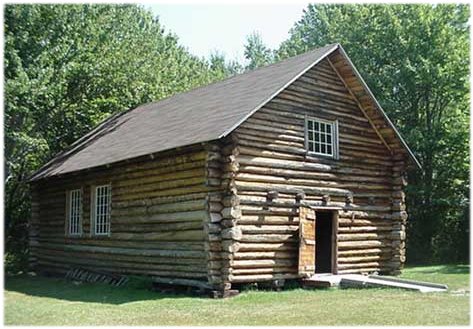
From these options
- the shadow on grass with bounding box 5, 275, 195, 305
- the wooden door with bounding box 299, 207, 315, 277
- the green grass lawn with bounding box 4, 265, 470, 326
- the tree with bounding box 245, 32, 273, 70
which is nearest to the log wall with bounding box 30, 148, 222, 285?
the shadow on grass with bounding box 5, 275, 195, 305

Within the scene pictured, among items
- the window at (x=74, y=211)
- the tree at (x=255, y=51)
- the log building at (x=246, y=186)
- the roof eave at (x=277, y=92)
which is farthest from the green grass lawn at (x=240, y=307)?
the tree at (x=255, y=51)

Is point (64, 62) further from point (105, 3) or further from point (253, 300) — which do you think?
point (253, 300)

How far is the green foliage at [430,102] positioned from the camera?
30.5 metres

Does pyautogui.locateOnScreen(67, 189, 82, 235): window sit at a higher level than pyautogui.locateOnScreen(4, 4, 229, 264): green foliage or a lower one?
lower

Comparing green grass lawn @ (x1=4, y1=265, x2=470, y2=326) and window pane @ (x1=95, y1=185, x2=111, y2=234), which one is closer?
green grass lawn @ (x1=4, y1=265, x2=470, y2=326)

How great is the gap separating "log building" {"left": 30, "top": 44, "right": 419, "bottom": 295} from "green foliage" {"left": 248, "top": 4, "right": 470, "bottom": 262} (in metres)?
11.3

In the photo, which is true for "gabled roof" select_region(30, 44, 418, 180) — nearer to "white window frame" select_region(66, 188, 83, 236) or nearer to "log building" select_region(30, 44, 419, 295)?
"log building" select_region(30, 44, 419, 295)

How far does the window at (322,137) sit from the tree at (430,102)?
12603 mm

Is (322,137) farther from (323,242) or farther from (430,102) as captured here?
(430,102)

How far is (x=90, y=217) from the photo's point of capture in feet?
66.1

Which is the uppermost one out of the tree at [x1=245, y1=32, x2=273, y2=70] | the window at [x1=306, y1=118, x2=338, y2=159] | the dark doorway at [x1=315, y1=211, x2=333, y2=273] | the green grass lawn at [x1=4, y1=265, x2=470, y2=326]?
the tree at [x1=245, y1=32, x2=273, y2=70]

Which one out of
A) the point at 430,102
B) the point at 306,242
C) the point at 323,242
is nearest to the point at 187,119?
the point at 306,242

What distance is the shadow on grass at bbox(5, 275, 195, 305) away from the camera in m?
15.3

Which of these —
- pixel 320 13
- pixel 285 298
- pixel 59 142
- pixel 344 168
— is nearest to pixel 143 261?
pixel 285 298
